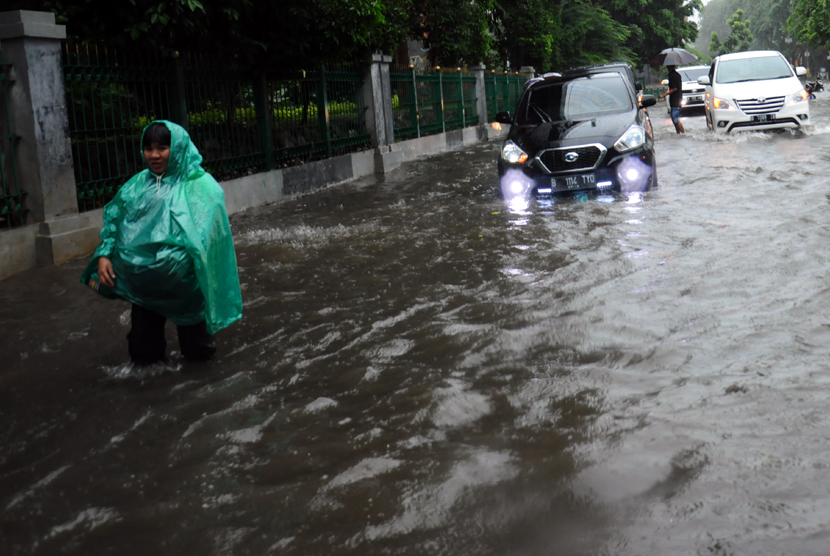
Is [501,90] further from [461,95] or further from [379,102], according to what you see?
[379,102]

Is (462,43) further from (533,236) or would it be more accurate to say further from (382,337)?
(382,337)

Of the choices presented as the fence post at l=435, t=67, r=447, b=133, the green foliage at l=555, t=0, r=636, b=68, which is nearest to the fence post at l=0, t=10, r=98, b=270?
the fence post at l=435, t=67, r=447, b=133

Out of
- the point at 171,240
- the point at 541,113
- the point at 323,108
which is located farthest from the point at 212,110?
the point at 171,240

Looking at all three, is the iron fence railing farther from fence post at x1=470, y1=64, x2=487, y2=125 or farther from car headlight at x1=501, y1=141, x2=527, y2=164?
fence post at x1=470, y1=64, x2=487, y2=125

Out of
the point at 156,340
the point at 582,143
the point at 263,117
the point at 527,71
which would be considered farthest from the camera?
the point at 527,71

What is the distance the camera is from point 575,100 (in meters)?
11.5

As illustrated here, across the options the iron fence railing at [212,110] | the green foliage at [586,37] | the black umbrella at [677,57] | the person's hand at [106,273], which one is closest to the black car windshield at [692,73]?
the black umbrella at [677,57]

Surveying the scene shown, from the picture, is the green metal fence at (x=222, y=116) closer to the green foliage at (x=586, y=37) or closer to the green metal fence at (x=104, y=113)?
the green metal fence at (x=104, y=113)

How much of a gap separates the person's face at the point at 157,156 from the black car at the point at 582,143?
6.63 meters

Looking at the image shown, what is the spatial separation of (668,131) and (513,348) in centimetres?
1870

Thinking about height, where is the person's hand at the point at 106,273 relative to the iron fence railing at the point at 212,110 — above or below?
below

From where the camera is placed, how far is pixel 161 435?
416 centimetres

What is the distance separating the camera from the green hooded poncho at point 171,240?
476 cm

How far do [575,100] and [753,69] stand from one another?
8354 mm
